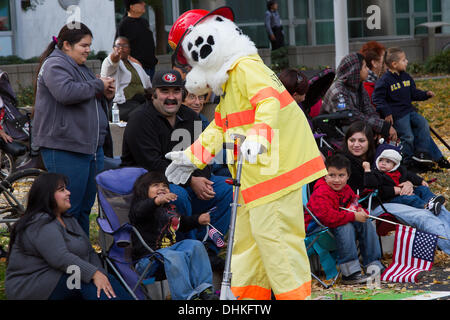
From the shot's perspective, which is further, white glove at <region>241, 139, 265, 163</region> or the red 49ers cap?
the red 49ers cap

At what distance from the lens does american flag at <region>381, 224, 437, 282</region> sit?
6.68 m

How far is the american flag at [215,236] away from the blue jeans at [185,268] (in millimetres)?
522

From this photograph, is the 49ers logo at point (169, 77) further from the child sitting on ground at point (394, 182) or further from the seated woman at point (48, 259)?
the child sitting on ground at point (394, 182)

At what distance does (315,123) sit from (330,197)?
2416mm

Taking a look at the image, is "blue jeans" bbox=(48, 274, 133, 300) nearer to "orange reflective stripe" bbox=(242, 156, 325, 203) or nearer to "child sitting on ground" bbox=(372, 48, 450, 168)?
"orange reflective stripe" bbox=(242, 156, 325, 203)

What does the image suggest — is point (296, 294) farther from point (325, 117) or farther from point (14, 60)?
point (14, 60)

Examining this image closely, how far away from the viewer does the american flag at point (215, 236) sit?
623 cm

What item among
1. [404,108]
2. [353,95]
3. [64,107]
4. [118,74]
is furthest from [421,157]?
[64,107]

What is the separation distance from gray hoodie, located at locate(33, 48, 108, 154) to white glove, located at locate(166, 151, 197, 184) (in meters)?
1.22

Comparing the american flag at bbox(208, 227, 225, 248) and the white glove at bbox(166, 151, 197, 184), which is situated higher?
the white glove at bbox(166, 151, 197, 184)

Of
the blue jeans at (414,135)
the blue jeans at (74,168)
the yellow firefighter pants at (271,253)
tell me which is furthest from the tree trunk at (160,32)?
the yellow firefighter pants at (271,253)

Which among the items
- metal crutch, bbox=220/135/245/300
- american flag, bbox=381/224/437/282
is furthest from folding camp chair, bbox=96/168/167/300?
american flag, bbox=381/224/437/282

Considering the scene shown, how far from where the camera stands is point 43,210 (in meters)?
5.21

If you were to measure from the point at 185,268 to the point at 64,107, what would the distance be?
1679mm
